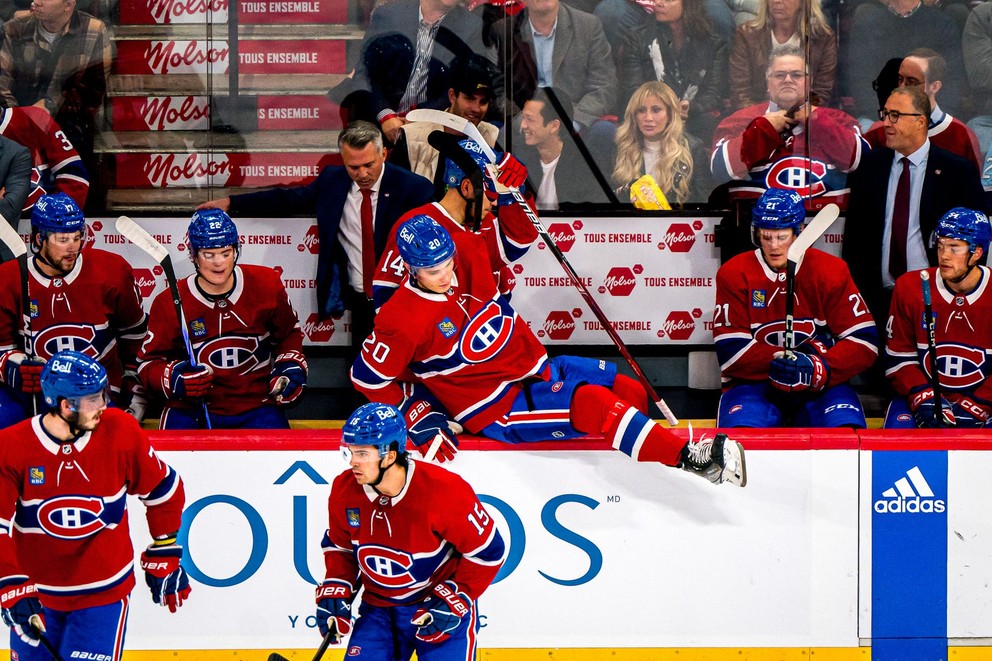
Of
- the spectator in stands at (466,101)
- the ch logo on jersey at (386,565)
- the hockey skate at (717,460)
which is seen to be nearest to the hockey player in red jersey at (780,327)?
the hockey skate at (717,460)

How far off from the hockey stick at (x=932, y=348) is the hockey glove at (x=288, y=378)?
232cm

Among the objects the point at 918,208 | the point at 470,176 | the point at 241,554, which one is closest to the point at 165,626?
the point at 241,554

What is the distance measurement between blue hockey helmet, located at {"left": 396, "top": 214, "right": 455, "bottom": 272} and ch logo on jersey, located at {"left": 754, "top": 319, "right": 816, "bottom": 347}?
1498 mm

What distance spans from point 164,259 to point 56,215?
43 centimetres

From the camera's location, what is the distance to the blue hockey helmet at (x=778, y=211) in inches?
210

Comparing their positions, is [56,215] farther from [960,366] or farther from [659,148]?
[960,366]

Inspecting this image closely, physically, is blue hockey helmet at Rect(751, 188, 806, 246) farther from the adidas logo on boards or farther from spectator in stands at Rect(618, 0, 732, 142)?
the adidas logo on boards

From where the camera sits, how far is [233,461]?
182 inches

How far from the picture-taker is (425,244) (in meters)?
4.47

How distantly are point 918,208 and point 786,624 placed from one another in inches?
80.6

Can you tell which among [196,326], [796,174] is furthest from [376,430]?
[796,174]

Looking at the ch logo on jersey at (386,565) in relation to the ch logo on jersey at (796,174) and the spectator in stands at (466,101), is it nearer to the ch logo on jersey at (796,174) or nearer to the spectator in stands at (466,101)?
the spectator in stands at (466,101)

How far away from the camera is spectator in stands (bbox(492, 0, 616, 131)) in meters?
5.86

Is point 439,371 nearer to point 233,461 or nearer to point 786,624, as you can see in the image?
point 233,461
